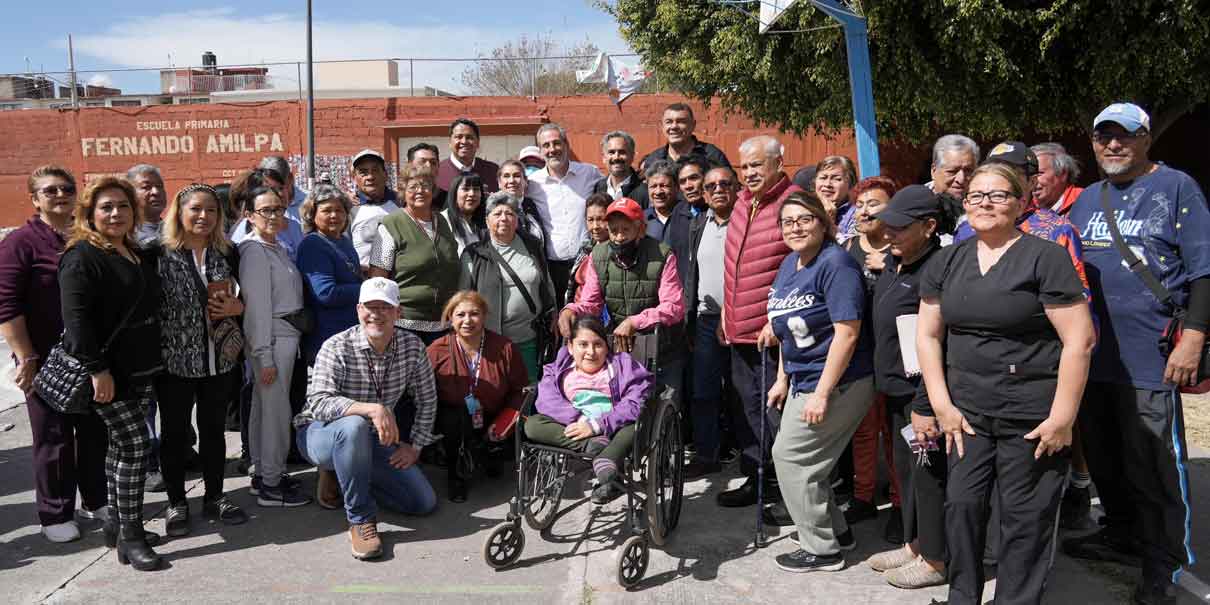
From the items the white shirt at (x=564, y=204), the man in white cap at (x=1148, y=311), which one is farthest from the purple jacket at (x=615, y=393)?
the man in white cap at (x=1148, y=311)

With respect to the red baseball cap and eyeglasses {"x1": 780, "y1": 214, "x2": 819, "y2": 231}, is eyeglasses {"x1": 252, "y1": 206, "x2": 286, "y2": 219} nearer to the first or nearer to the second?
the red baseball cap

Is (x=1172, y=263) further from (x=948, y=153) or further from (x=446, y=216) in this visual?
(x=446, y=216)

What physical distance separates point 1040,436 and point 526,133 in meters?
14.7

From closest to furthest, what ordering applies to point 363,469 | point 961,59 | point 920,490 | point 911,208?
point 911,208 < point 920,490 < point 363,469 < point 961,59

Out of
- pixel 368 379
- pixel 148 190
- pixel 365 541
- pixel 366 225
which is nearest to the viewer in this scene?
pixel 365 541

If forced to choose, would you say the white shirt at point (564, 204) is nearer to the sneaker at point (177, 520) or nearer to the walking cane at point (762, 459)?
the walking cane at point (762, 459)

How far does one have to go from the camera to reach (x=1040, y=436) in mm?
2828

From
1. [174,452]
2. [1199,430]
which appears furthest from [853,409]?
[1199,430]

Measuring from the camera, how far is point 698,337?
16.1 ft

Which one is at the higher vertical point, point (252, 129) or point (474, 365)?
point (252, 129)

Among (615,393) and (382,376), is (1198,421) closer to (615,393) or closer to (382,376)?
(615,393)

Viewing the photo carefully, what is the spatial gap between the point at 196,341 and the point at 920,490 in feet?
11.5

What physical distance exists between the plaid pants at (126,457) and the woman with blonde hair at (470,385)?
58.9 inches

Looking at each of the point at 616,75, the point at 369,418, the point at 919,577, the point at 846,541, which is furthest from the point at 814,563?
the point at 616,75
